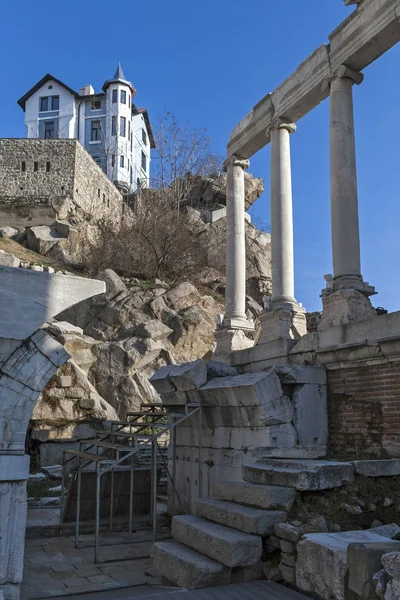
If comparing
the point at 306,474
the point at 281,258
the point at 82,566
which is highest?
the point at 281,258

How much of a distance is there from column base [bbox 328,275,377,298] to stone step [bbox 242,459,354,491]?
3.48 metres

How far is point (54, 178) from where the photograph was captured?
31.7 m

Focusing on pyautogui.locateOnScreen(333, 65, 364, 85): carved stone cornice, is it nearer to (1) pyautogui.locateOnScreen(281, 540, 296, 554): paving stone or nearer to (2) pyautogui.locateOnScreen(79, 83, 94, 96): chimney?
(1) pyautogui.locateOnScreen(281, 540, 296, 554): paving stone

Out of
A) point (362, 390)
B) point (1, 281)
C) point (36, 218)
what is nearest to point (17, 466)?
point (1, 281)

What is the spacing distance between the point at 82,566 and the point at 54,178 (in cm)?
2780

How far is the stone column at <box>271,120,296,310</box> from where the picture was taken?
10.2 metres

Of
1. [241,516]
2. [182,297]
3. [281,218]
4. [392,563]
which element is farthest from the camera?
[182,297]

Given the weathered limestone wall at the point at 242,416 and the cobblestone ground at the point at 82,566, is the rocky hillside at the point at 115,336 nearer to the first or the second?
the weathered limestone wall at the point at 242,416

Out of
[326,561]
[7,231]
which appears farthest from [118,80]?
[326,561]

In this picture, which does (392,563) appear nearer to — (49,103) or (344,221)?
(344,221)

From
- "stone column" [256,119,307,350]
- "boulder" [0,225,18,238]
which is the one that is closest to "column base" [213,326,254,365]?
"stone column" [256,119,307,350]

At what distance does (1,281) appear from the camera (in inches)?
205

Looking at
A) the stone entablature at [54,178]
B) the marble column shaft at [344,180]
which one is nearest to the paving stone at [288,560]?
the marble column shaft at [344,180]

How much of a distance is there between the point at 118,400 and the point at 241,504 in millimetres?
10428
